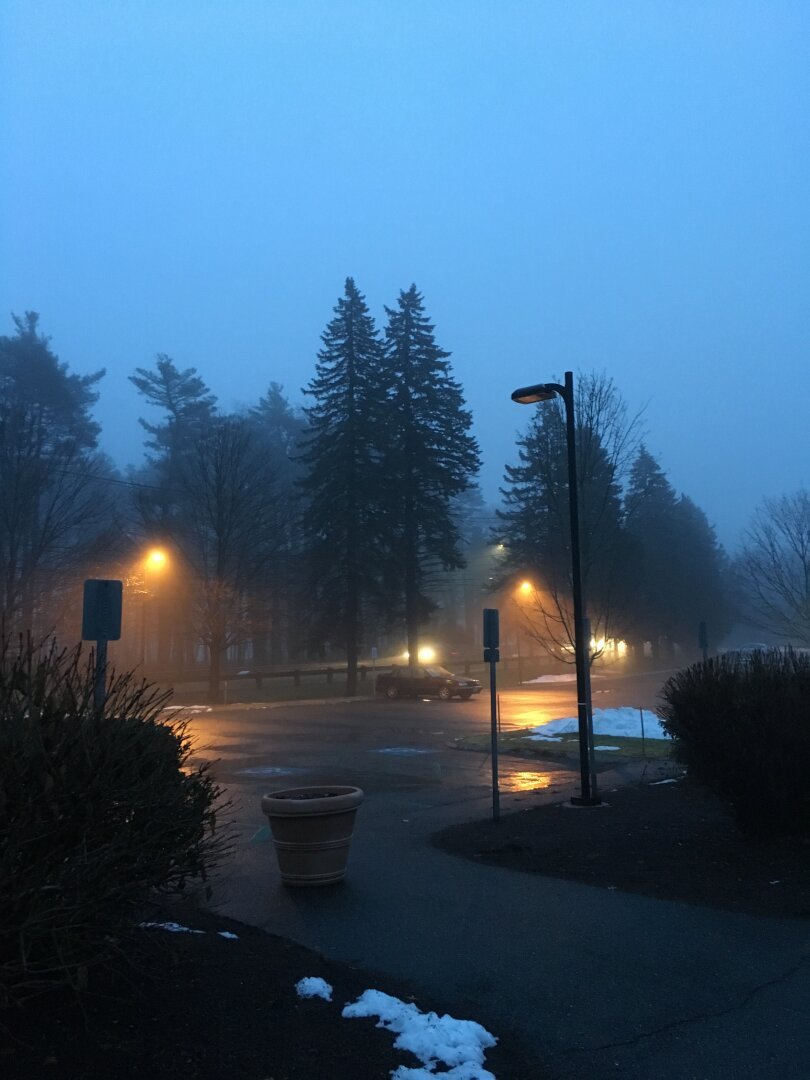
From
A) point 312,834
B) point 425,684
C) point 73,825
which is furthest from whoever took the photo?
point 425,684

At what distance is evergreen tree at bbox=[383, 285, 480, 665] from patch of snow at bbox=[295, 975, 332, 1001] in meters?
37.3

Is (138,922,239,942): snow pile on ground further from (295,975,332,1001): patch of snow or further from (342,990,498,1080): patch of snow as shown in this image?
(342,990,498,1080): patch of snow

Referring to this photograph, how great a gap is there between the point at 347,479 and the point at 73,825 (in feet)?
129

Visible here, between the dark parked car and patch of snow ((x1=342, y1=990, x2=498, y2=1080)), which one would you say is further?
the dark parked car

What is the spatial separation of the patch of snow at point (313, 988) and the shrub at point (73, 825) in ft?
2.88

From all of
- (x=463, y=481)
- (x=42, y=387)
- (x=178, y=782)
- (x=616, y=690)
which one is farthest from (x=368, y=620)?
(x=178, y=782)

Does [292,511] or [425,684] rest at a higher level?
[292,511]

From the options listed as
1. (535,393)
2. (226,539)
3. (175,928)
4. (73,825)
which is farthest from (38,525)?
(73,825)

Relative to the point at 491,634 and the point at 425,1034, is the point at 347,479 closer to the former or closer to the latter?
the point at 491,634

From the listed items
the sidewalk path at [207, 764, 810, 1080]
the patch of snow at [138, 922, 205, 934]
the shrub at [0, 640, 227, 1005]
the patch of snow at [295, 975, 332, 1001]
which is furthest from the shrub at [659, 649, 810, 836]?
the shrub at [0, 640, 227, 1005]

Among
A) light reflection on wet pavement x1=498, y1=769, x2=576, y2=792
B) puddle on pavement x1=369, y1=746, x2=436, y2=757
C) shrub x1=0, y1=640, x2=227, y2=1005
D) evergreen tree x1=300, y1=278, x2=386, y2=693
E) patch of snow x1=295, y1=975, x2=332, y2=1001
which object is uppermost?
evergreen tree x1=300, y1=278, x2=386, y2=693

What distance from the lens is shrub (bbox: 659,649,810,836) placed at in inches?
299

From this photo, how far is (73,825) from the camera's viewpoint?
3600 millimetres

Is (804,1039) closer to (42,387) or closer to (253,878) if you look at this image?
(253,878)
